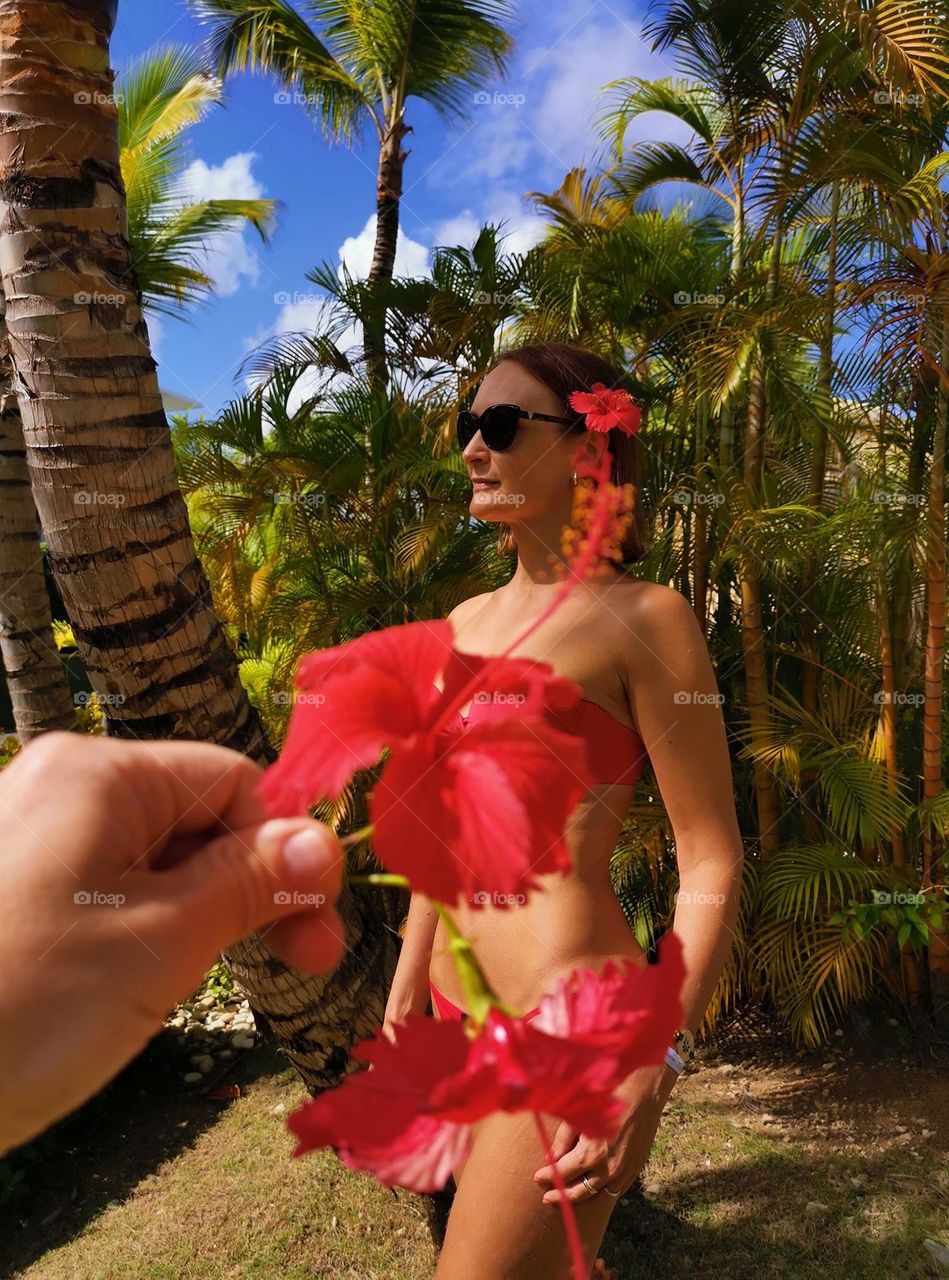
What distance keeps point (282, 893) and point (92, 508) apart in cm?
105

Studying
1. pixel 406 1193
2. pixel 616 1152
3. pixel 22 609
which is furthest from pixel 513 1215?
pixel 22 609

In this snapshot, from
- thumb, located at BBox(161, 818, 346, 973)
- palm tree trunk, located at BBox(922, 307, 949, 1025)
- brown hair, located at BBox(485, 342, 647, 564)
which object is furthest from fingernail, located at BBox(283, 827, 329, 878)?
palm tree trunk, located at BBox(922, 307, 949, 1025)

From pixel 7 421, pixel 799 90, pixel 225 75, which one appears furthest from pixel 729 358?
pixel 225 75

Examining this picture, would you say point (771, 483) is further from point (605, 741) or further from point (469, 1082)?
point (469, 1082)

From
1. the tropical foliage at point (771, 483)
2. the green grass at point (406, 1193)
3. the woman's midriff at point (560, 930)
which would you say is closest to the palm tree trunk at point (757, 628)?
the tropical foliage at point (771, 483)

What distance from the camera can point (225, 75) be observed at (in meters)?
7.42

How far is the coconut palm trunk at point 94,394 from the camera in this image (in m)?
1.14

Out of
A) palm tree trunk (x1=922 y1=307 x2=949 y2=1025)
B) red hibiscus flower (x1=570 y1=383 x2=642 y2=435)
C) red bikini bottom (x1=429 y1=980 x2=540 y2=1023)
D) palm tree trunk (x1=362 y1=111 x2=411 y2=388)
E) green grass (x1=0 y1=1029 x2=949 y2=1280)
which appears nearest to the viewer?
red hibiscus flower (x1=570 y1=383 x2=642 y2=435)

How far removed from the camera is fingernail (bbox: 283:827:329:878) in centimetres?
26

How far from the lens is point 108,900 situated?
25 centimetres

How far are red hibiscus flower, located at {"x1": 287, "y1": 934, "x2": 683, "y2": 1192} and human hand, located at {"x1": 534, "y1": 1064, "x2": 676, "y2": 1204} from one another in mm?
715

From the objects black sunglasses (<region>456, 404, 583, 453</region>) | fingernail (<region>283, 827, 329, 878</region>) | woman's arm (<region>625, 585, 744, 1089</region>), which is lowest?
woman's arm (<region>625, 585, 744, 1089</region>)

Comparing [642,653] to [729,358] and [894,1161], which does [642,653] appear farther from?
[894,1161]

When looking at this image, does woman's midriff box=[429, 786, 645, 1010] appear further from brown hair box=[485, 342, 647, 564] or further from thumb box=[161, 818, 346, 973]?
thumb box=[161, 818, 346, 973]
